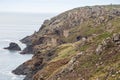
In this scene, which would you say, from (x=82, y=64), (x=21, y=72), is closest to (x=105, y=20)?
(x=21, y=72)

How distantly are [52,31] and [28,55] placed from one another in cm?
1839

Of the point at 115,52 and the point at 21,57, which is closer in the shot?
the point at 115,52

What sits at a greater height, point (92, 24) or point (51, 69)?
point (92, 24)

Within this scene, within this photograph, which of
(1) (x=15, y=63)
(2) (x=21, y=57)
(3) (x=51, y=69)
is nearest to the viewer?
(3) (x=51, y=69)

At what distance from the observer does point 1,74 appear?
137 metres

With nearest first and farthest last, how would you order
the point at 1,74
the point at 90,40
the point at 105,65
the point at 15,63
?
1. the point at 105,65
2. the point at 90,40
3. the point at 1,74
4. the point at 15,63

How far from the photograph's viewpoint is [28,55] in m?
196

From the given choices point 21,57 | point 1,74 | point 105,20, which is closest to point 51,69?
point 1,74

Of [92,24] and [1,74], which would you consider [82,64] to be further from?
[92,24]

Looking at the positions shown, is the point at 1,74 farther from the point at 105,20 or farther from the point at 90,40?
the point at 90,40

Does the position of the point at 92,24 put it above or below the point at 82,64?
above

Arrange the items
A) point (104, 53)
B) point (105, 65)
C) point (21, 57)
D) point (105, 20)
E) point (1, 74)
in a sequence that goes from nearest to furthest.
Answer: point (105, 65), point (104, 53), point (1, 74), point (105, 20), point (21, 57)

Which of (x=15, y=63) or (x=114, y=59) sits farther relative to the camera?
(x=15, y=63)

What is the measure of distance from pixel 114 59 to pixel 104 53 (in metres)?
5.12
